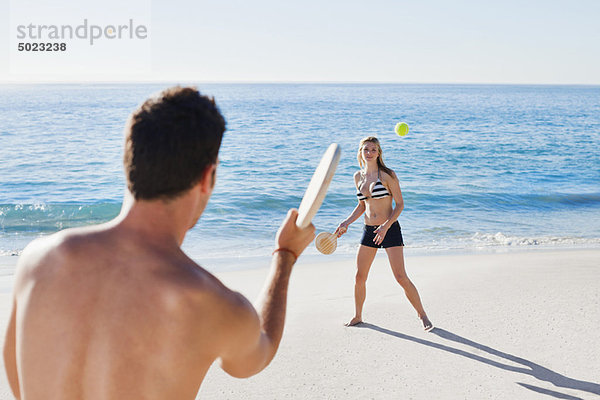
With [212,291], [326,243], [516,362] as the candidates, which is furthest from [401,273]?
[212,291]

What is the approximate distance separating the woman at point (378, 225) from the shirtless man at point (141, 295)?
4151mm

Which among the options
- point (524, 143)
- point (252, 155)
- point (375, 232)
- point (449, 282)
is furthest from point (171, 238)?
point (524, 143)

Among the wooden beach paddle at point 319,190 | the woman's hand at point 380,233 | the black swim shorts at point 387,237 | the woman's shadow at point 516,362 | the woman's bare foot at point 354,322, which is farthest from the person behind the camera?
the woman's bare foot at point 354,322

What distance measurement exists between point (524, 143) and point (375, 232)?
89.8ft

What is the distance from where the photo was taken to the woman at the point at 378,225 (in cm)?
559

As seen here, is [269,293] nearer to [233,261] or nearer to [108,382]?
[108,382]

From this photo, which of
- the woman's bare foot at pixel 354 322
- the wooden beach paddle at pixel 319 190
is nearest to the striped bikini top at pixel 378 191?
the woman's bare foot at pixel 354 322

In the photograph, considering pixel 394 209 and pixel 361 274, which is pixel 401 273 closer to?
pixel 361 274

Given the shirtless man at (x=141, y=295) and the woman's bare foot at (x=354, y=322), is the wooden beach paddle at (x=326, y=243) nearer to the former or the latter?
the shirtless man at (x=141, y=295)

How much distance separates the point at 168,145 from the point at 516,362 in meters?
4.33

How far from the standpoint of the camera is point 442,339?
5.34 metres

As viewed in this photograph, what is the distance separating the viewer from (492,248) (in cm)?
1044

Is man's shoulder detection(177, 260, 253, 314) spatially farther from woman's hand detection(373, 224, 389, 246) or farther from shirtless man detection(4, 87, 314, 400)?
woman's hand detection(373, 224, 389, 246)

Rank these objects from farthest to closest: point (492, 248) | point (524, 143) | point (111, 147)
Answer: point (524, 143), point (111, 147), point (492, 248)
